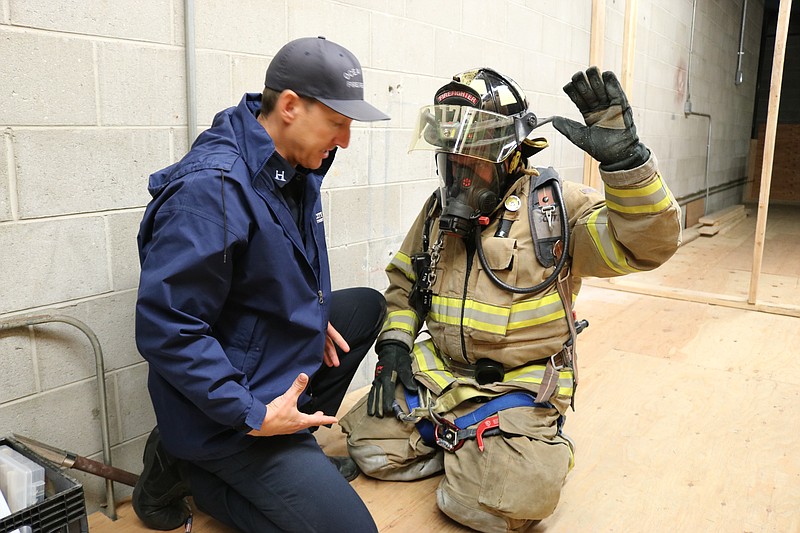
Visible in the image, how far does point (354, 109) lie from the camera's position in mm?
1527

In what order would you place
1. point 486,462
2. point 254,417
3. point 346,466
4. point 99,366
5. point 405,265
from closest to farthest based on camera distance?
point 254,417 < point 99,366 < point 486,462 < point 346,466 < point 405,265

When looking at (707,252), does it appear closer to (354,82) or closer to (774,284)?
(774,284)

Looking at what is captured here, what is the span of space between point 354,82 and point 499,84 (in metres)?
0.62

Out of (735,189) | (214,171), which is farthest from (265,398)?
(735,189)

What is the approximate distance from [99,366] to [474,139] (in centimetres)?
123

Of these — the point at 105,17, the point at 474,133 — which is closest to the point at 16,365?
the point at 105,17

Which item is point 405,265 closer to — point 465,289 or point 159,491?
point 465,289

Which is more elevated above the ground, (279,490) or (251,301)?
(251,301)

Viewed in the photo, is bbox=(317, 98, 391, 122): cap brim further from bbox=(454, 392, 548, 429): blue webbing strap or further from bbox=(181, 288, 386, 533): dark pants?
bbox=(454, 392, 548, 429): blue webbing strap

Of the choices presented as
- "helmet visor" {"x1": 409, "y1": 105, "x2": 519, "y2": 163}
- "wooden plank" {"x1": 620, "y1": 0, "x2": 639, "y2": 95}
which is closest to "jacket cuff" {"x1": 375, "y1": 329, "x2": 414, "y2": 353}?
"helmet visor" {"x1": 409, "y1": 105, "x2": 519, "y2": 163}

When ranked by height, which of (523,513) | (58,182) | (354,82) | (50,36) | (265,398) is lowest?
(523,513)

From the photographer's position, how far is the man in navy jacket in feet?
4.52

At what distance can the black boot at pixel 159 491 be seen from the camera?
5.58ft

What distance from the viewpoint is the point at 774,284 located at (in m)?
4.46
